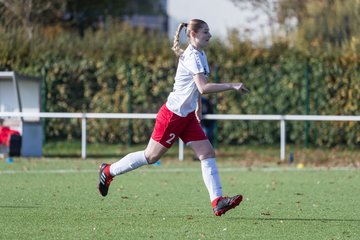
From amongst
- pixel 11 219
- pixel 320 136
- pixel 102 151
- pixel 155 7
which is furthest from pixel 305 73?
pixel 155 7

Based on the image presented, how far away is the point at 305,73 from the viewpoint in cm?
2508

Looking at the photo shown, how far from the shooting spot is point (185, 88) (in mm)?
10664

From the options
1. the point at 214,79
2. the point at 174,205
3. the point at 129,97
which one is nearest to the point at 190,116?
the point at 174,205

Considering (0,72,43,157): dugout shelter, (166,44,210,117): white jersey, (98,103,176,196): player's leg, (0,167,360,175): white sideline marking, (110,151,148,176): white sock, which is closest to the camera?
(166,44,210,117): white jersey

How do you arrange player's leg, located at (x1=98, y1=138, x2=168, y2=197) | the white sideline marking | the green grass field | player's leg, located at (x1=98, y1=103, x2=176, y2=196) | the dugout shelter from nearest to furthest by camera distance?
the green grass field → player's leg, located at (x1=98, y1=103, x2=176, y2=196) → player's leg, located at (x1=98, y1=138, x2=168, y2=197) → the white sideline marking → the dugout shelter

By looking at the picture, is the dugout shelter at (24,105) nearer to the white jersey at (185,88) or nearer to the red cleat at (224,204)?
the white jersey at (185,88)

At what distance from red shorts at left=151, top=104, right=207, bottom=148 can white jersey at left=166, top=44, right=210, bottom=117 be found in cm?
7

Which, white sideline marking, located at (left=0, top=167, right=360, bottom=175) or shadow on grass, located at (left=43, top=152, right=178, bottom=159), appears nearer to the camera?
white sideline marking, located at (left=0, top=167, right=360, bottom=175)

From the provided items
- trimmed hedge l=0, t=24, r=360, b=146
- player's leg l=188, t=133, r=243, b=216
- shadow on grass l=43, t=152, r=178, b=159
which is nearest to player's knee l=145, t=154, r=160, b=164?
player's leg l=188, t=133, r=243, b=216

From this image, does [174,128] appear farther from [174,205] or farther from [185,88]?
[174,205]

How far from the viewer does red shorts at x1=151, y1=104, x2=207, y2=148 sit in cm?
1067

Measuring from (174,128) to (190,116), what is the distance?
23cm

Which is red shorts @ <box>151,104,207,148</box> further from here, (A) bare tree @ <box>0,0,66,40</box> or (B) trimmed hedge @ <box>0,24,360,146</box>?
(A) bare tree @ <box>0,0,66,40</box>

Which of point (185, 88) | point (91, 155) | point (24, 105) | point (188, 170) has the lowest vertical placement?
point (91, 155)
